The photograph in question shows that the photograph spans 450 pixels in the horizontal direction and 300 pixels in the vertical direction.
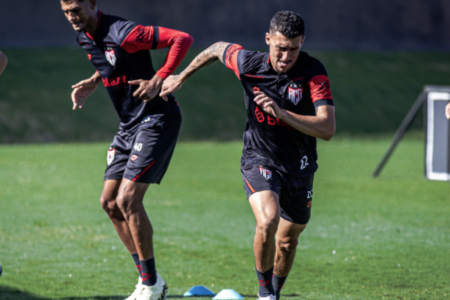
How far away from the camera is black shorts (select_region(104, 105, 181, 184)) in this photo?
5.00 meters

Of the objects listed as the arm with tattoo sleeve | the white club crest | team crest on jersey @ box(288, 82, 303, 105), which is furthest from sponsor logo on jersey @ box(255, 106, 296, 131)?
the white club crest

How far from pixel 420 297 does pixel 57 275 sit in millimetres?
3448

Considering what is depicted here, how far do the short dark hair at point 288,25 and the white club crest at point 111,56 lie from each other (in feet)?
4.94

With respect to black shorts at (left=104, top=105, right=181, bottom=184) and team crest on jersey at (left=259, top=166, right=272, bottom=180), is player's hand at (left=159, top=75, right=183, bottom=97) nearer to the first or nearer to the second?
black shorts at (left=104, top=105, right=181, bottom=184)

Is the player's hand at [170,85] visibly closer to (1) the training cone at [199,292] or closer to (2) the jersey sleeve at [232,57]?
(2) the jersey sleeve at [232,57]

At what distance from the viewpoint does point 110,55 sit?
16.8 ft

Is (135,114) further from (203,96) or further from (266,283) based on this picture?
(203,96)

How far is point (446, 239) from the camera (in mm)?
7859

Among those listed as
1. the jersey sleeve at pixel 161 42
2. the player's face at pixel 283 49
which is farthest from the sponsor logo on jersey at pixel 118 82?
the player's face at pixel 283 49

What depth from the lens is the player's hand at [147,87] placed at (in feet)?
16.3

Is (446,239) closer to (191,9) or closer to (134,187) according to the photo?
(134,187)

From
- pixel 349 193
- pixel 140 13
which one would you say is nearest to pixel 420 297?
pixel 349 193

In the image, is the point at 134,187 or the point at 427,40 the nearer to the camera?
the point at 134,187

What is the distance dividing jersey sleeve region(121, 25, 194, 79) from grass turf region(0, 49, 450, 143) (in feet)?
56.8
